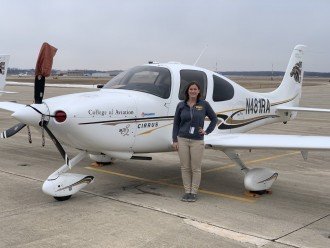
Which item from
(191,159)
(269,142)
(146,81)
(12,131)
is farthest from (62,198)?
(269,142)

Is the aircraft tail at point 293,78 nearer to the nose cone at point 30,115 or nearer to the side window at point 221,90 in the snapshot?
the side window at point 221,90

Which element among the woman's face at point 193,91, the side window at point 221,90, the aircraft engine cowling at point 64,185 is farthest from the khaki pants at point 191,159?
the side window at point 221,90

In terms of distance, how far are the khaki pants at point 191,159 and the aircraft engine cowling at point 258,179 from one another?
2.83 ft

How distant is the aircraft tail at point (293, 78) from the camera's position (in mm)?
9914

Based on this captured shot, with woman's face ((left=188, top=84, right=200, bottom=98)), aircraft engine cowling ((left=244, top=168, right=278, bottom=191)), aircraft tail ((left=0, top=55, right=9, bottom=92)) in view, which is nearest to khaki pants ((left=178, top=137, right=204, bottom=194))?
woman's face ((left=188, top=84, right=200, bottom=98))

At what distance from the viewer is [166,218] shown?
535cm

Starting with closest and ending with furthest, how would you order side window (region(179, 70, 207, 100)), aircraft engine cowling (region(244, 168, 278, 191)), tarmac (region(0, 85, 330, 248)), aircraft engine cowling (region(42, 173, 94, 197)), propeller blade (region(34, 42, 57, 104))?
tarmac (region(0, 85, 330, 248)) → propeller blade (region(34, 42, 57, 104)) → aircraft engine cowling (region(42, 173, 94, 197)) → aircraft engine cowling (region(244, 168, 278, 191)) → side window (region(179, 70, 207, 100))

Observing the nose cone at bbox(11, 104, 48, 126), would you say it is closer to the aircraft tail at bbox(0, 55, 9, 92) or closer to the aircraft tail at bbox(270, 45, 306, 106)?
the aircraft tail at bbox(270, 45, 306, 106)

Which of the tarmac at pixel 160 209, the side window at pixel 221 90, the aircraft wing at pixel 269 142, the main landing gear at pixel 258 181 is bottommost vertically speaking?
the tarmac at pixel 160 209

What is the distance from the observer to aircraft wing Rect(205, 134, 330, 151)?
238 inches

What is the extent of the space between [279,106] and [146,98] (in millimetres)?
4007

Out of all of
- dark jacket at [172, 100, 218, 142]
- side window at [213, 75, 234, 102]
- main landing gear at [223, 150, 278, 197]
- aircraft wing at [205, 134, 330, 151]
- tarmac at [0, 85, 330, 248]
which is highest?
side window at [213, 75, 234, 102]

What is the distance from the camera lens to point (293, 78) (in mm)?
10266

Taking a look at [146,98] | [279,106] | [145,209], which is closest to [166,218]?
[145,209]
